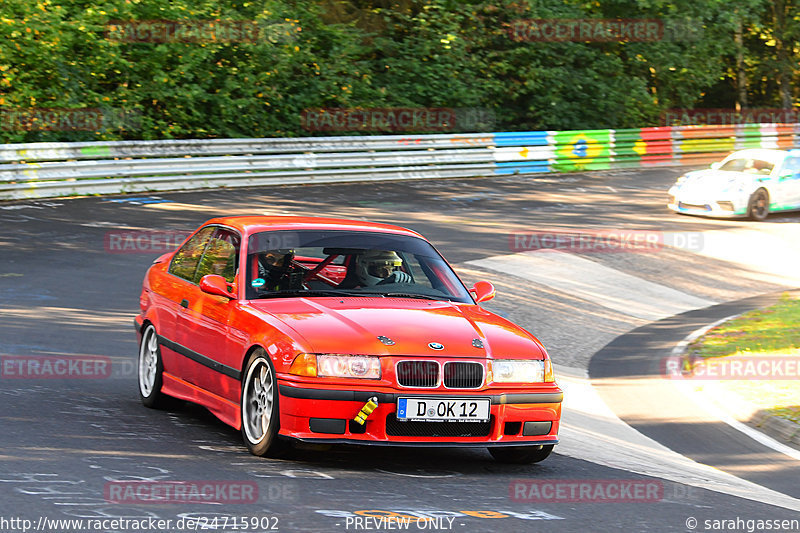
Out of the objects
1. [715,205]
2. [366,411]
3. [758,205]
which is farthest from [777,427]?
[758,205]

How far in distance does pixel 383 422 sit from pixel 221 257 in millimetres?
2186

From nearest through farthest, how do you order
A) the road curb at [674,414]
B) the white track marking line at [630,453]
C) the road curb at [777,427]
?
1. the white track marking line at [630,453]
2. the road curb at [674,414]
3. the road curb at [777,427]

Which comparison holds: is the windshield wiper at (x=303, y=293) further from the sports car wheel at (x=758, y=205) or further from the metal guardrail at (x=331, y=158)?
the sports car wheel at (x=758, y=205)

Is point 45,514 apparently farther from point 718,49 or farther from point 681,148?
point 718,49

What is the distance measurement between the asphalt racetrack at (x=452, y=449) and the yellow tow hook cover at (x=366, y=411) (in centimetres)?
33

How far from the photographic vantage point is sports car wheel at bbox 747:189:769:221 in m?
24.6

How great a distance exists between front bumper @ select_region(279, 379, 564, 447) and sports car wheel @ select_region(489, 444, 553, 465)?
1.14 feet

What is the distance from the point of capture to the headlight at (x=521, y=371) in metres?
6.87

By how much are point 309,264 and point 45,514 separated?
3.40 meters

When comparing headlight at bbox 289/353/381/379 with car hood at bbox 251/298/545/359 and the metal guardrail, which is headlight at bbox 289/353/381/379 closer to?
car hood at bbox 251/298/545/359

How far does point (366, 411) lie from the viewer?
654cm

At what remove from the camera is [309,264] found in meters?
8.27

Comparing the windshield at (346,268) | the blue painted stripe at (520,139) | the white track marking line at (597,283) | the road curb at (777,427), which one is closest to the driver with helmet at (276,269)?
the windshield at (346,268)

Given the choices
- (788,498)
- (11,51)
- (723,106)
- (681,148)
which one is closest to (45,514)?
(788,498)
